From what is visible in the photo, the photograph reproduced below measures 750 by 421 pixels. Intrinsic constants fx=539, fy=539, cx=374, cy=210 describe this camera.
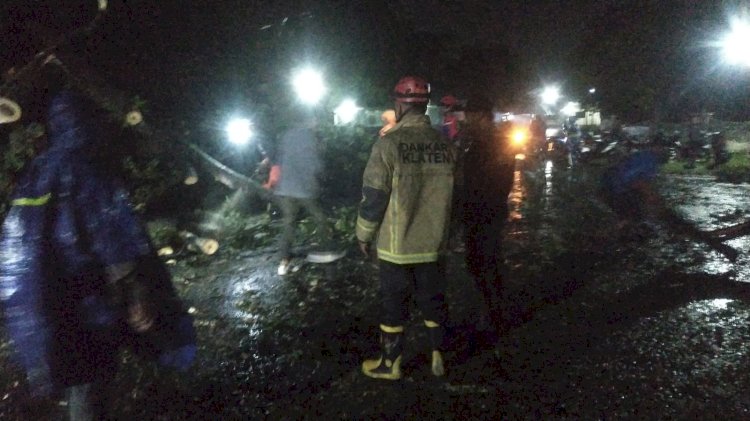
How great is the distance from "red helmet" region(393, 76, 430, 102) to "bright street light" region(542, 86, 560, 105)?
56517 millimetres

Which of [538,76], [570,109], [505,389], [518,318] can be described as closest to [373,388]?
[505,389]

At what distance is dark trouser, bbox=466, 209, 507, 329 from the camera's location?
4.32 metres

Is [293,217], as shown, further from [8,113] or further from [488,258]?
[8,113]

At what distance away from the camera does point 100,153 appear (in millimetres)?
2611

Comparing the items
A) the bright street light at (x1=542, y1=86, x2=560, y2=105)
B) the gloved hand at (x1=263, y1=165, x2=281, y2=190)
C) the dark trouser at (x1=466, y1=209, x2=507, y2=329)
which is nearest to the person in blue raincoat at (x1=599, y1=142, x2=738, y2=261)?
the dark trouser at (x1=466, y1=209, x2=507, y2=329)

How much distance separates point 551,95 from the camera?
2271 inches

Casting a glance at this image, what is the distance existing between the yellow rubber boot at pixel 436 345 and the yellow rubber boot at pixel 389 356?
0.66ft

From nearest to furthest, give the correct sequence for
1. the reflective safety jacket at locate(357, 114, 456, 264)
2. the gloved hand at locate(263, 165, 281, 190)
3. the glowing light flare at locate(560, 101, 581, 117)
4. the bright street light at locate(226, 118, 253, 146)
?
the reflective safety jacket at locate(357, 114, 456, 264), the gloved hand at locate(263, 165, 281, 190), the bright street light at locate(226, 118, 253, 146), the glowing light flare at locate(560, 101, 581, 117)

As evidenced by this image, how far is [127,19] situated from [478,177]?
32.9 feet

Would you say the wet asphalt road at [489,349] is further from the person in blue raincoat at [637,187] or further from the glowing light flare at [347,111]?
the glowing light flare at [347,111]

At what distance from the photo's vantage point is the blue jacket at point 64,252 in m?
2.42

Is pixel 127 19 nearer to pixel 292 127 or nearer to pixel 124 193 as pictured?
pixel 292 127

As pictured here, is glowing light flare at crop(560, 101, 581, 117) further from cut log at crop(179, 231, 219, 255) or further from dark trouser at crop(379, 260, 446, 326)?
dark trouser at crop(379, 260, 446, 326)

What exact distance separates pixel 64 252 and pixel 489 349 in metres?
3.04
